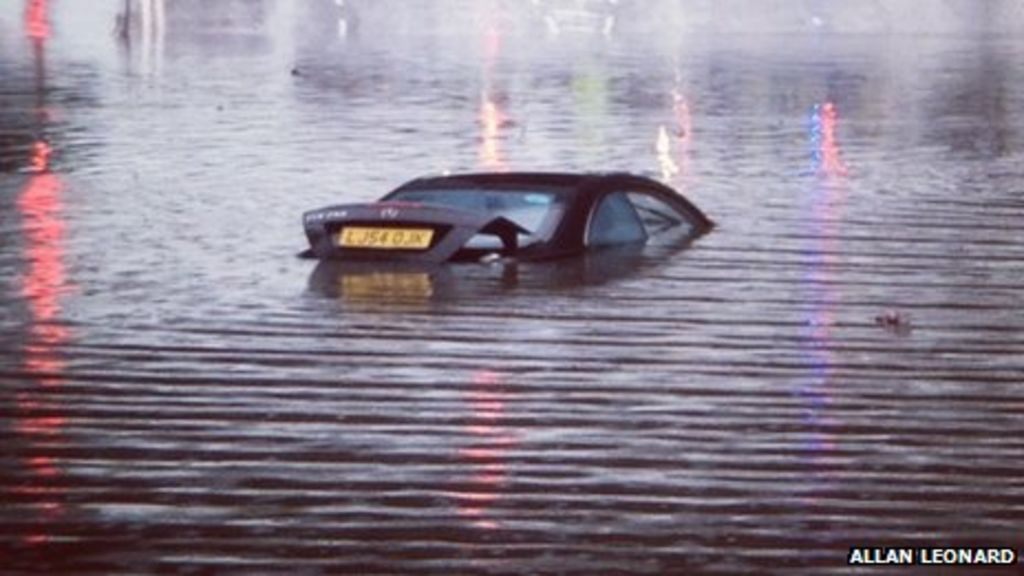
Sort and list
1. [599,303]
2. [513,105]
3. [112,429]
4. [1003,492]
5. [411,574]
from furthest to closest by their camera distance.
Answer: [513,105], [599,303], [112,429], [1003,492], [411,574]

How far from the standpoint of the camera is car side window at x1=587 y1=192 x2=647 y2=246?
26.0 meters

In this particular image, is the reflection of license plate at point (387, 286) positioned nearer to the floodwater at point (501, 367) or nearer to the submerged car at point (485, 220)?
the floodwater at point (501, 367)

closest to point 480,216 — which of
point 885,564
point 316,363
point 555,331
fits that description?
point 555,331

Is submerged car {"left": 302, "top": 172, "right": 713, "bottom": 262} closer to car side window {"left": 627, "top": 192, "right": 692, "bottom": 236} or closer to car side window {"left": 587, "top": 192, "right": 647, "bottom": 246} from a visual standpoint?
car side window {"left": 587, "top": 192, "right": 647, "bottom": 246}

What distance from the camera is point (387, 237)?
24.6 meters

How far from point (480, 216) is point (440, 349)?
209 inches

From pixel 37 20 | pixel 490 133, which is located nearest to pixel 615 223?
pixel 490 133

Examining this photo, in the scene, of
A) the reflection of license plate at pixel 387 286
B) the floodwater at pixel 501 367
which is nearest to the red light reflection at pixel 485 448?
the floodwater at pixel 501 367

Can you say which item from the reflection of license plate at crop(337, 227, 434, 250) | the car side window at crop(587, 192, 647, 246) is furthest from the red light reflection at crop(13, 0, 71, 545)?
the car side window at crop(587, 192, 647, 246)

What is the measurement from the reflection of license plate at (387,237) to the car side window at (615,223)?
6.56 feet

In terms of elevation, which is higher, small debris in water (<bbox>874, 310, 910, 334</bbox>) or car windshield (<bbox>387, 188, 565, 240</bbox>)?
car windshield (<bbox>387, 188, 565, 240</bbox>)

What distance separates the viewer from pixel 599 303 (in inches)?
883

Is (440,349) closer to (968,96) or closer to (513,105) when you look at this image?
(513,105)

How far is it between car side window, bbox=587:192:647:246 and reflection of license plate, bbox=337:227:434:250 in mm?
1999
